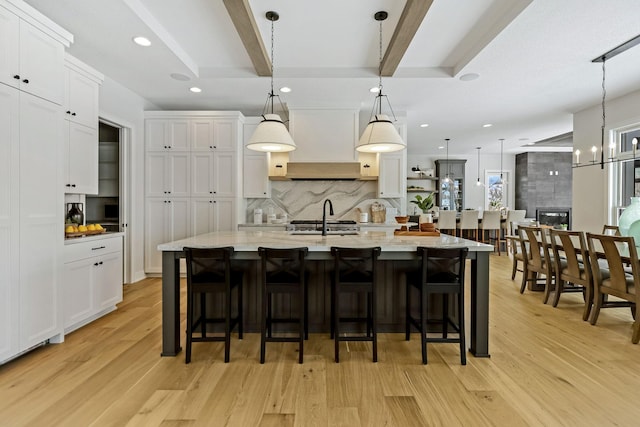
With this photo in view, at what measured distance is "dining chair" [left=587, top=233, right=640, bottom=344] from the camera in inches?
113

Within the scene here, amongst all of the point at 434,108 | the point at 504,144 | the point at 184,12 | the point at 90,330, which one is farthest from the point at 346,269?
the point at 504,144

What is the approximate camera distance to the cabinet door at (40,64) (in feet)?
8.13

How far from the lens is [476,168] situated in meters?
11.0

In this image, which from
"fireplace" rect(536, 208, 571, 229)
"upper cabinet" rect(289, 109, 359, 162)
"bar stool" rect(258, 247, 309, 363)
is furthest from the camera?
"fireplace" rect(536, 208, 571, 229)

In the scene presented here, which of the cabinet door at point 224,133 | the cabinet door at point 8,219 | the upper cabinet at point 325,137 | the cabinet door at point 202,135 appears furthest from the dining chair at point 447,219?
the cabinet door at point 8,219

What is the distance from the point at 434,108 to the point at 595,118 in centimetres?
268

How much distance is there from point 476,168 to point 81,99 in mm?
10789

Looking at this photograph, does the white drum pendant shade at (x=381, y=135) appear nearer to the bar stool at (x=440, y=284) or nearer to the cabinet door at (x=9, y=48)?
the bar stool at (x=440, y=284)

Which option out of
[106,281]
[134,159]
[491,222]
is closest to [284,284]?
[106,281]

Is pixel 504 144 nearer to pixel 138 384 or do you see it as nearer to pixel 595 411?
pixel 595 411

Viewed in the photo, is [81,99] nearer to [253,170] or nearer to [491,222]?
[253,170]

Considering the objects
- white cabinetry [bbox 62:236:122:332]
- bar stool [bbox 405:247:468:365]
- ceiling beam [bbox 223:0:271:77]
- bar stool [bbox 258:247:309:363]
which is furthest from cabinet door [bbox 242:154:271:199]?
bar stool [bbox 405:247:468:365]

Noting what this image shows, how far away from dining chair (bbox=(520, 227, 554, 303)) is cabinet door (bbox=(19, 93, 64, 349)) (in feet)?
16.7

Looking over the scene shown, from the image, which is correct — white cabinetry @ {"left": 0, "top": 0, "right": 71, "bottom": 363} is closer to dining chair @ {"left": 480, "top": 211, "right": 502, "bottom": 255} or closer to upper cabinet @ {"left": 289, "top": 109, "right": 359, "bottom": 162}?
upper cabinet @ {"left": 289, "top": 109, "right": 359, "bottom": 162}
